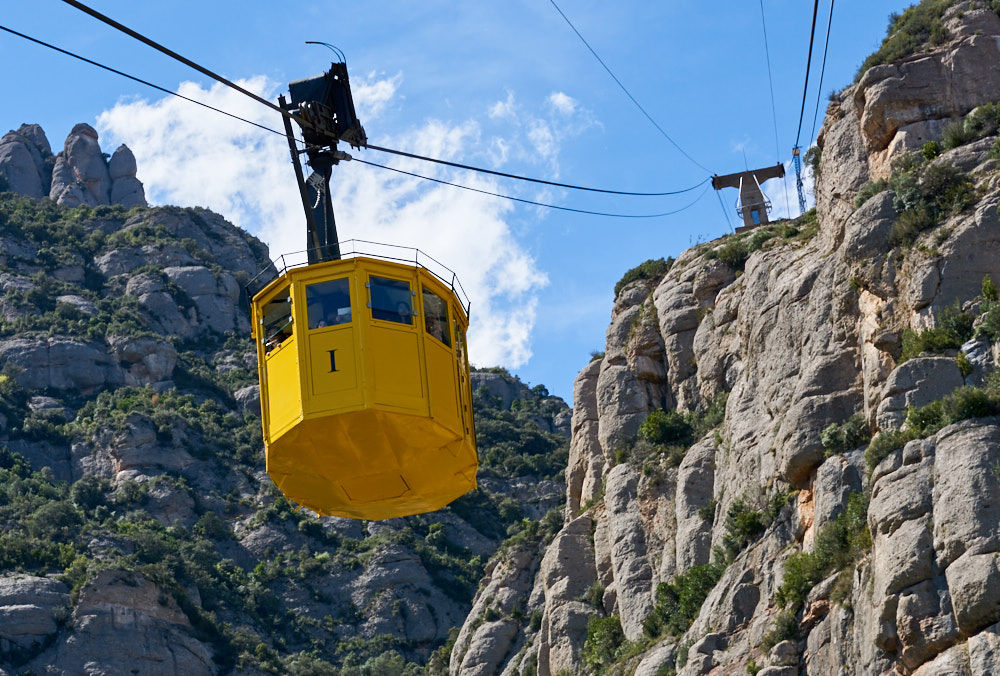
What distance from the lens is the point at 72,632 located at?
246 feet

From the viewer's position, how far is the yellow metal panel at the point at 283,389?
73.4 ft

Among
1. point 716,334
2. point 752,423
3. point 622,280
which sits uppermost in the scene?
point 622,280

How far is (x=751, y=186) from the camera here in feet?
207

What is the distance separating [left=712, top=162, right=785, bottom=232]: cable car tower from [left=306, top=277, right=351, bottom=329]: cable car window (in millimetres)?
41160

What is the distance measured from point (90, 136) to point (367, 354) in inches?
6392

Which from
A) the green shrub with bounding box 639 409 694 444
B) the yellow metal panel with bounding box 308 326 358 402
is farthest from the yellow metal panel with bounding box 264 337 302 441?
the green shrub with bounding box 639 409 694 444

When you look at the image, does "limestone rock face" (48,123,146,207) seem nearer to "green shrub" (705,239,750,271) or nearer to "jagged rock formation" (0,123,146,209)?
"jagged rock formation" (0,123,146,209)

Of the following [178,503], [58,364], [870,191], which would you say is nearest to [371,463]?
[870,191]

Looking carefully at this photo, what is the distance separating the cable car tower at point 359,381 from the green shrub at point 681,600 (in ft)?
64.3

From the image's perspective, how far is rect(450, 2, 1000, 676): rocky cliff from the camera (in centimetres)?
3003

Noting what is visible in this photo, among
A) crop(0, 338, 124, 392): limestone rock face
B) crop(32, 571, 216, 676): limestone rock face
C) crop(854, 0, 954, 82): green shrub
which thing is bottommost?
crop(32, 571, 216, 676): limestone rock face

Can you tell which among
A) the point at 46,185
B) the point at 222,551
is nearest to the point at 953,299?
the point at 222,551

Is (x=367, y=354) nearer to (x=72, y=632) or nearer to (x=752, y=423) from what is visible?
(x=752, y=423)

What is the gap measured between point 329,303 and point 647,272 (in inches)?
1551
